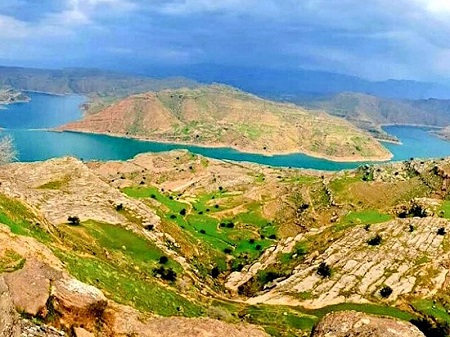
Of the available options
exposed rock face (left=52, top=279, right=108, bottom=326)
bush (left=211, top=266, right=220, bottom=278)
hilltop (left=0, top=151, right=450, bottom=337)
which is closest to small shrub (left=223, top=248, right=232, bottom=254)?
hilltop (left=0, top=151, right=450, bottom=337)

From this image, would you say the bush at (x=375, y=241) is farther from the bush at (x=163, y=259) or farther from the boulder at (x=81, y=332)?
the boulder at (x=81, y=332)

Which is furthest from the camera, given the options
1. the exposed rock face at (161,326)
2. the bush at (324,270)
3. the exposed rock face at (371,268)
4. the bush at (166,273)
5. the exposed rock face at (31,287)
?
Result: the bush at (324,270)

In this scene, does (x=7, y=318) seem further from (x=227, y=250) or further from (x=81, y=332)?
(x=227, y=250)

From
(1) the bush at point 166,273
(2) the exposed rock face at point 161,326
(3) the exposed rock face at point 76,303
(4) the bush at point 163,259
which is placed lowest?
(4) the bush at point 163,259

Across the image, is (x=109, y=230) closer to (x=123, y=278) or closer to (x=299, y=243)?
(x=123, y=278)

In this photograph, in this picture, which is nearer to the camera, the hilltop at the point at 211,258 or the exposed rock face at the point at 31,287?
the exposed rock face at the point at 31,287

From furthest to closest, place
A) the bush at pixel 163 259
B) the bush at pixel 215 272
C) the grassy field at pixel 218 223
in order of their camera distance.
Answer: the grassy field at pixel 218 223 < the bush at pixel 215 272 < the bush at pixel 163 259

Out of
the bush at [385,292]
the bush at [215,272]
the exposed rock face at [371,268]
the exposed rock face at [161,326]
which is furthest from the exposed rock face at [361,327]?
the bush at [215,272]

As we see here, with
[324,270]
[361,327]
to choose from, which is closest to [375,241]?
[324,270]
